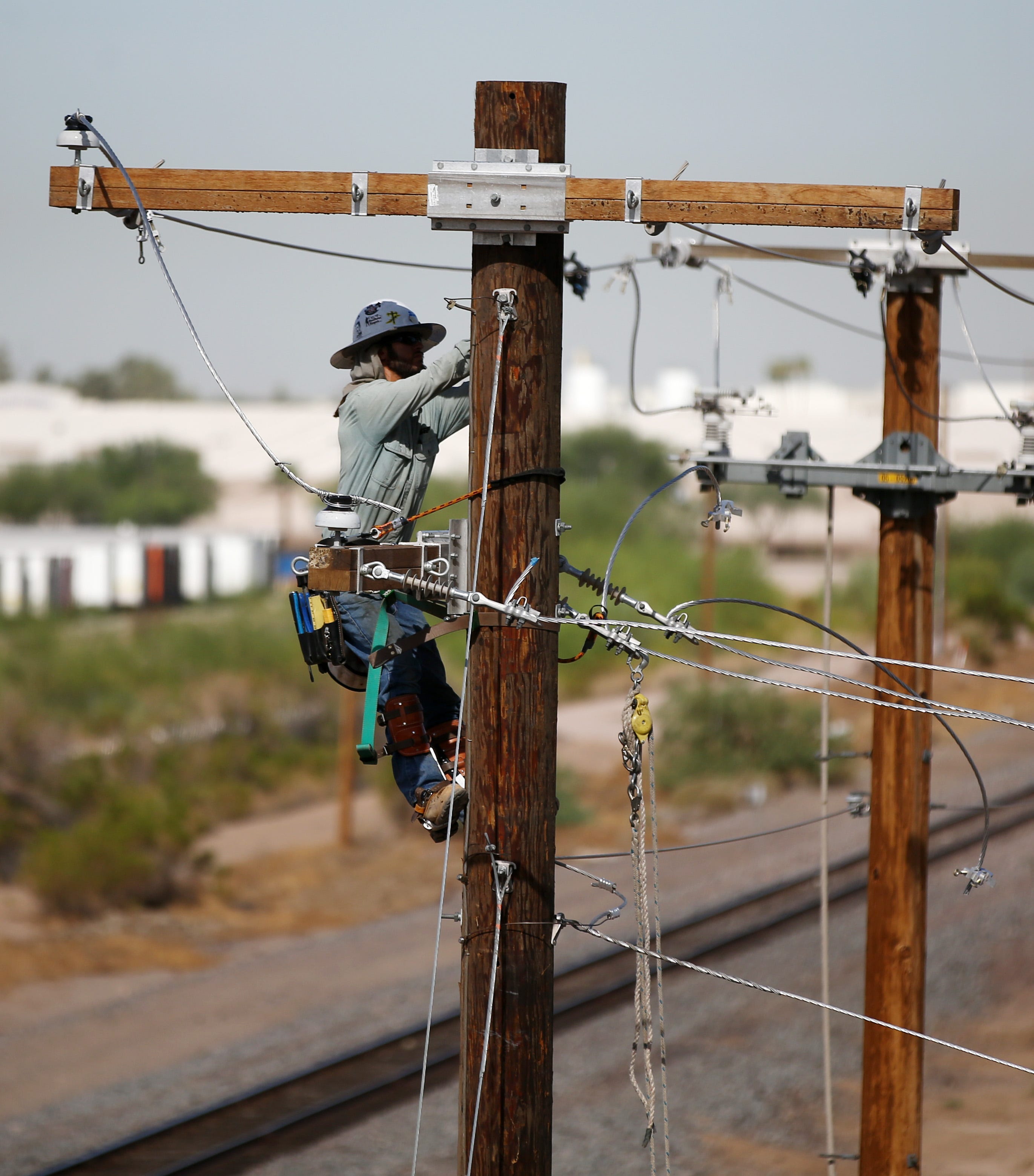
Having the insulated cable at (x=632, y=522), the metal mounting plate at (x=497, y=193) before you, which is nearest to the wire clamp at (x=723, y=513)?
the insulated cable at (x=632, y=522)

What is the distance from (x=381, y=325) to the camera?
5219 mm

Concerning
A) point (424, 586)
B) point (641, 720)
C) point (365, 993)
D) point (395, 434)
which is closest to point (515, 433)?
point (424, 586)

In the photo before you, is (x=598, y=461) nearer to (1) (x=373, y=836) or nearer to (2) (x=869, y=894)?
(1) (x=373, y=836)

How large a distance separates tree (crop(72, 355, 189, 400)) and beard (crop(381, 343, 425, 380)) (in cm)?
11685

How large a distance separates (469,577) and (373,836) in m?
22.0

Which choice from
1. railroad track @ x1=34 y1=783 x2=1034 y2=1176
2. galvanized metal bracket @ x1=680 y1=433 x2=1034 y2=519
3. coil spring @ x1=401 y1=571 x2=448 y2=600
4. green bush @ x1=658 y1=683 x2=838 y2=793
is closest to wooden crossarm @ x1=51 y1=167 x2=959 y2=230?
coil spring @ x1=401 y1=571 x2=448 y2=600

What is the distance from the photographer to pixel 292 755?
31016 mm

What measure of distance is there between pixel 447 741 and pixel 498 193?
2013mm

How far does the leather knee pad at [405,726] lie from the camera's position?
17.0ft

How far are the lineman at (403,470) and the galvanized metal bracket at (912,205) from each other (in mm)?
1481

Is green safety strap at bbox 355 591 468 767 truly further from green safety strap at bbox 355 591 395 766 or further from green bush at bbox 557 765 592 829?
green bush at bbox 557 765 592 829

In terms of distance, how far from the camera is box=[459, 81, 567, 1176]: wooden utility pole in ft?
14.5

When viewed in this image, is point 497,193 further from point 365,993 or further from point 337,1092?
point 365,993

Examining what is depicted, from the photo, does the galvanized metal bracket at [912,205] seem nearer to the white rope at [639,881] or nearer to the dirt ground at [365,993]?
the white rope at [639,881]
